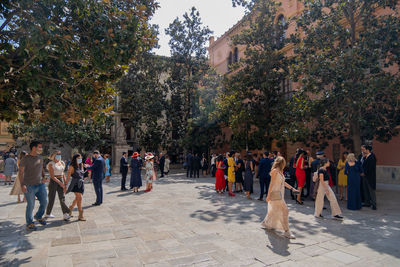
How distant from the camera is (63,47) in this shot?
5297 millimetres

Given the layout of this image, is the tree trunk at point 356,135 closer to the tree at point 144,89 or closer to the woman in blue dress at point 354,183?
the woman in blue dress at point 354,183

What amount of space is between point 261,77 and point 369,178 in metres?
8.74

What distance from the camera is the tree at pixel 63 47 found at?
520 centimetres

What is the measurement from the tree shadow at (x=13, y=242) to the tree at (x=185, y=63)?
1837cm

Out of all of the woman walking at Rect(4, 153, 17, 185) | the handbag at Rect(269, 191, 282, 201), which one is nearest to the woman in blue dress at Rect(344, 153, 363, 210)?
the handbag at Rect(269, 191, 282, 201)

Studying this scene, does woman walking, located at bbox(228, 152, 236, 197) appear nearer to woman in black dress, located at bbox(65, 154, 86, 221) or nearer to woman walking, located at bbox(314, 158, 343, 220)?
woman walking, located at bbox(314, 158, 343, 220)

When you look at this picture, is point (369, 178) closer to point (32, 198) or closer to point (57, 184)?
point (57, 184)

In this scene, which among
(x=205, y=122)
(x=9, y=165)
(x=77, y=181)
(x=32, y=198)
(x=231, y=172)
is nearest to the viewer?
(x=32, y=198)

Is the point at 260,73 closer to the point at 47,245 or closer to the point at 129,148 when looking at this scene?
the point at 47,245

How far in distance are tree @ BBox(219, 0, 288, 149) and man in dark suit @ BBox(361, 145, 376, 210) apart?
6429 mm

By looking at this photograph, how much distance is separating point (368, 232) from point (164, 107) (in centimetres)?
2120

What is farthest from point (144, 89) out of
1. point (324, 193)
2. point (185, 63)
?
point (324, 193)

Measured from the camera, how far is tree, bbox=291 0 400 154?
411 inches

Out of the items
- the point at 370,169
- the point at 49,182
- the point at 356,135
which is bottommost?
the point at 49,182
